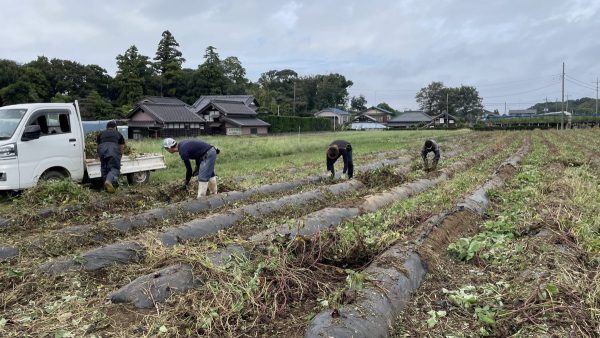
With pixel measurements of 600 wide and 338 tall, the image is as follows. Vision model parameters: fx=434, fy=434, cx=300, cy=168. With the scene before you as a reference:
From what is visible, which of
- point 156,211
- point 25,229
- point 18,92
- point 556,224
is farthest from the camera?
point 18,92

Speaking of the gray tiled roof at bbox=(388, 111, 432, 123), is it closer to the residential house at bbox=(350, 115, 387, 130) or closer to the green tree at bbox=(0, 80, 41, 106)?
the residential house at bbox=(350, 115, 387, 130)

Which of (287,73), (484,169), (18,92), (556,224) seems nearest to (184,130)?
(18,92)

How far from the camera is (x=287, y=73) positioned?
82.2 meters

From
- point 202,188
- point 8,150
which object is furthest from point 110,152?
point 202,188

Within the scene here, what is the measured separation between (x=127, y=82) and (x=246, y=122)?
41.6ft

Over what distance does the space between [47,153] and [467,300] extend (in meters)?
8.52

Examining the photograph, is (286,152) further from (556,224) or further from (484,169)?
(556,224)

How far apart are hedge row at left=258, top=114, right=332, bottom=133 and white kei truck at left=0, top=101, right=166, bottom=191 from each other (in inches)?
1508

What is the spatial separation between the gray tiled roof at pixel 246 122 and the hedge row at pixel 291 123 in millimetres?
3209

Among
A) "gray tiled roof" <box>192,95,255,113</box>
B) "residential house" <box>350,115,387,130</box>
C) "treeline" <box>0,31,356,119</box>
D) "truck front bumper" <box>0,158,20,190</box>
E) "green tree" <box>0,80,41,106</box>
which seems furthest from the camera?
"residential house" <box>350,115,387,130</box>

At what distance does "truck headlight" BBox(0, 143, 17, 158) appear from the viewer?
8.23 metres

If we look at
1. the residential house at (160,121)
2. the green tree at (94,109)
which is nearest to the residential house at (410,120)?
the residential house at (160,121)

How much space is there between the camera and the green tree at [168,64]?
51500 millimetres

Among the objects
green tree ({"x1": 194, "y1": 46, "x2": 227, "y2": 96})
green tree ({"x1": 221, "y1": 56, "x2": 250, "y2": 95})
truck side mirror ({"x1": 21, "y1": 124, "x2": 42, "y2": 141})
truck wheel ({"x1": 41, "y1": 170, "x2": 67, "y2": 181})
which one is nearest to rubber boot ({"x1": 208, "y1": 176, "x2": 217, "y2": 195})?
truck wheel ({"x1": 41, "y1": 170, "x2": 67, "y2": 181})
